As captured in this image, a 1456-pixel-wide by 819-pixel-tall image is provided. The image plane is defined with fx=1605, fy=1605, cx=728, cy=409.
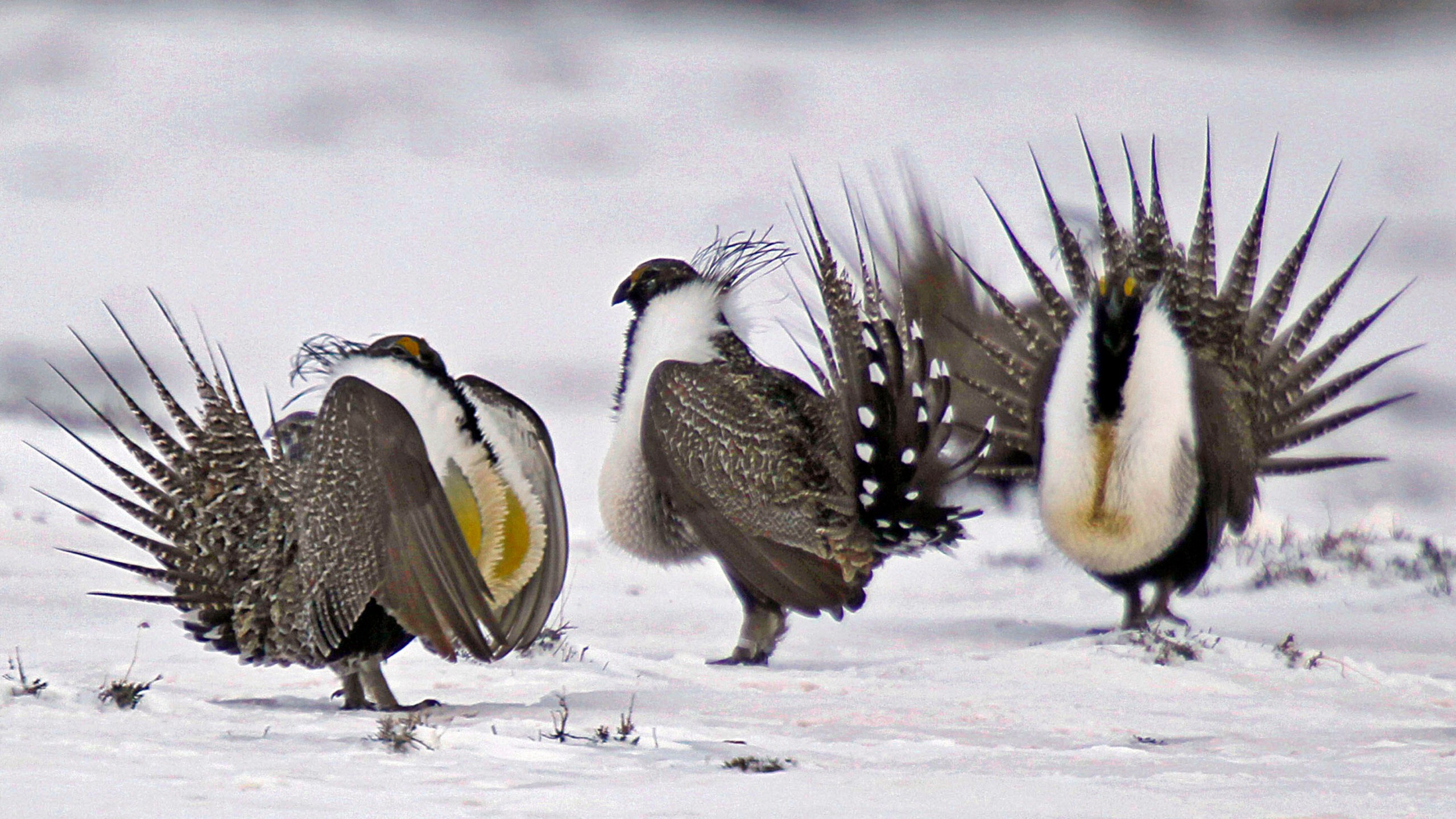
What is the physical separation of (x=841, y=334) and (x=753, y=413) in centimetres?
27

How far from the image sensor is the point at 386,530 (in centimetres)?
258

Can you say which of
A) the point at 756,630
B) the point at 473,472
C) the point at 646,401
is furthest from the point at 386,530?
the point at 756,630

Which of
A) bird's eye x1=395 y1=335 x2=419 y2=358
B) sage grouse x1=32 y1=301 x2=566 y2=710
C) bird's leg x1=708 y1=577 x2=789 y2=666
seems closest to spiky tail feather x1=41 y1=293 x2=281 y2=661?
sage grouse x1=32 y1=301 x2=566 y2=710

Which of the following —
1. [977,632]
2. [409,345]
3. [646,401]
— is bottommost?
[977,632]

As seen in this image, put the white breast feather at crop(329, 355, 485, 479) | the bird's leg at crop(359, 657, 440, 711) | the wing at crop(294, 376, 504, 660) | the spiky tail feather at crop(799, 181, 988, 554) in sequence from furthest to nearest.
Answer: the spiky tail feather at crop(799, 181, 988, 554)
the bird's leg at crop(359, 657, 440, 711)
the white breast feather at crop(329, 355, 485, 479)
the wing at crop(294, 376, 504, 660)

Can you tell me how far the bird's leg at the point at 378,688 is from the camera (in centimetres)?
284

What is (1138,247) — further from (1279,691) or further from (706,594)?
(706,594)

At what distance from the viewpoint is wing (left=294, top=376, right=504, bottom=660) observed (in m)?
2.54

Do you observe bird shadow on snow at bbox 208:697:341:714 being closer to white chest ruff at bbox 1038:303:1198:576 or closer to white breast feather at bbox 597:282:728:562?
white breast feather at bbox 597:282:728:562

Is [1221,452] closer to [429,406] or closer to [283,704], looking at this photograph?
[429,406]

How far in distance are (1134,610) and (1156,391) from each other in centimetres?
68

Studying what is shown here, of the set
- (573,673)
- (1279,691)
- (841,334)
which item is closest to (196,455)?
(573,673)

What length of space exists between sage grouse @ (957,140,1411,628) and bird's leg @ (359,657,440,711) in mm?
1795

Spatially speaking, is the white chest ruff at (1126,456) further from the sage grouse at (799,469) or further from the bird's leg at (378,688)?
the bird's leg at (378,688)
